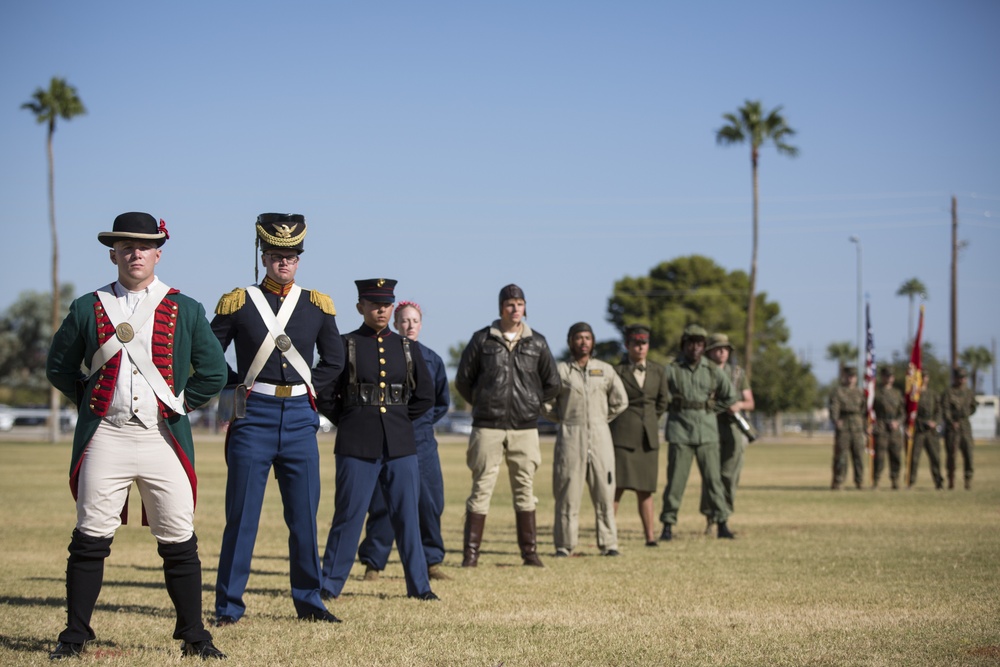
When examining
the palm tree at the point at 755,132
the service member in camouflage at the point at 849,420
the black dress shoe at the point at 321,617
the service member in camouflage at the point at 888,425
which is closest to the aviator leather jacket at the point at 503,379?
the black dress shoe at the point at 321,617

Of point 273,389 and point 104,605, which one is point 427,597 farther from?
point 104,605

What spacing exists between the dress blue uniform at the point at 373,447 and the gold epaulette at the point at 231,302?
4.33 feet

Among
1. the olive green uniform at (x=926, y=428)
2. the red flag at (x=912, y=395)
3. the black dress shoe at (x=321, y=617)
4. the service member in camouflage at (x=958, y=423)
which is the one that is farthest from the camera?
the red flag at (x=912, y=395)

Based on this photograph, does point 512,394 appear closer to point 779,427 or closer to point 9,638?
point 9,638

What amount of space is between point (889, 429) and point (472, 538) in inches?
548

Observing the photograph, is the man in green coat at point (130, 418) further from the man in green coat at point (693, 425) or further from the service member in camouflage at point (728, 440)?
the service member in camouflage at point (728, 440)

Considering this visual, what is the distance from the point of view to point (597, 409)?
40.3 feet

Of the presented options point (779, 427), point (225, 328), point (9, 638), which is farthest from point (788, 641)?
point (779, 427)

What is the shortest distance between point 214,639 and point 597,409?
19.1ft

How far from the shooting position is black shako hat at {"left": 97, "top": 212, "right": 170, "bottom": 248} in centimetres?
638

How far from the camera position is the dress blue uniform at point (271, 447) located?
25.3 ft

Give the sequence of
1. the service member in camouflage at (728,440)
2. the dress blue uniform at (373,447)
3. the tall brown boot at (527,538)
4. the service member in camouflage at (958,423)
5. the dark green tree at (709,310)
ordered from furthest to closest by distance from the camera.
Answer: the dark green tree at (709,310)
the service member in camouflage at (958,423)
the service member in camouflage at (728,440)
the tall brown boot at (527,538)
the dress blue uniform at (373,447)

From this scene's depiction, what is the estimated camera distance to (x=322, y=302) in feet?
26.2

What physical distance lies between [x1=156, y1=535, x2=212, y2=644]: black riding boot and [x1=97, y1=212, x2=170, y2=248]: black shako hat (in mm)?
1576
